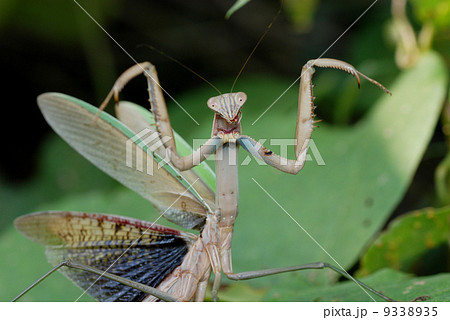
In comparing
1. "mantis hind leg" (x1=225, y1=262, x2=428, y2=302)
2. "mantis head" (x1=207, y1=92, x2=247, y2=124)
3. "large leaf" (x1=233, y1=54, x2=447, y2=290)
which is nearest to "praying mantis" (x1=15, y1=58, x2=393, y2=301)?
"mantis hind leg" (x1=225, y1=262, x2=428, y2=302)

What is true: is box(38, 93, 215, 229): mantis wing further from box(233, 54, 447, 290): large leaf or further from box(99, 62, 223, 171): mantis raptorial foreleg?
box(233, 54, 447, 290): large leaf

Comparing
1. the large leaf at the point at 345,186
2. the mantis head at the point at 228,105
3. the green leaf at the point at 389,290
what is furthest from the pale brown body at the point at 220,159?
the large leaf at the point at 345,186

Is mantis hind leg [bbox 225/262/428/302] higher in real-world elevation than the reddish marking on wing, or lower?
lower

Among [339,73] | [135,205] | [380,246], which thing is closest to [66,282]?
[135,205]

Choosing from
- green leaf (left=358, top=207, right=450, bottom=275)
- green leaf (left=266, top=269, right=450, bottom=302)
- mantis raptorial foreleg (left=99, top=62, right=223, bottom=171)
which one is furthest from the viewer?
green leaf (left=358, top=207, right=450, bottom=275)

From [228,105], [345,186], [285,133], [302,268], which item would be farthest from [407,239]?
[228,105]

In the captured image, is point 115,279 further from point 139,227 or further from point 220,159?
point 220,159
